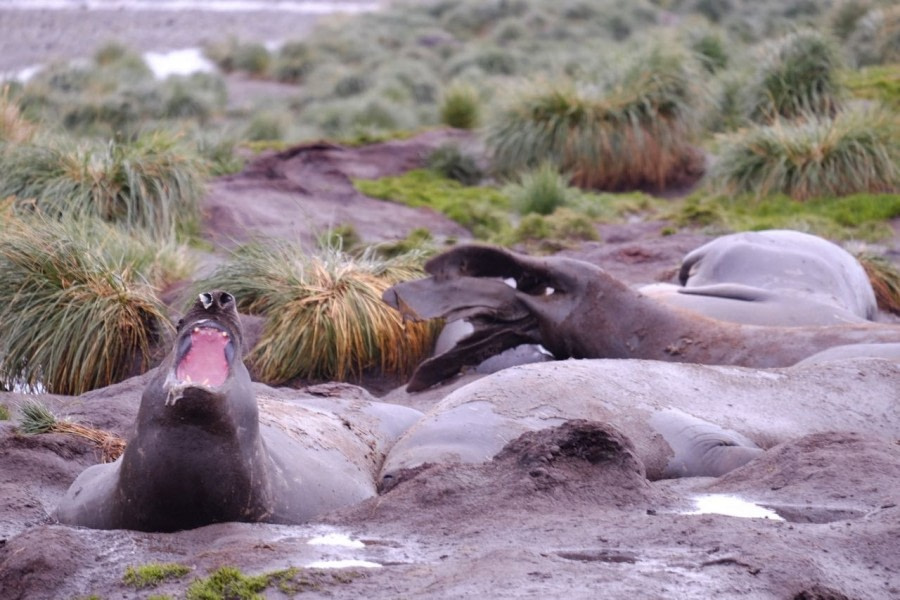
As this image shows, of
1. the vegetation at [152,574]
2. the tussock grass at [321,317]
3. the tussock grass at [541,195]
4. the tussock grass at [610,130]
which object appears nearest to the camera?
the vegetation at [152,574]

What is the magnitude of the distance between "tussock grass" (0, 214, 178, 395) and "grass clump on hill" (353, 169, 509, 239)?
5537 millimetres

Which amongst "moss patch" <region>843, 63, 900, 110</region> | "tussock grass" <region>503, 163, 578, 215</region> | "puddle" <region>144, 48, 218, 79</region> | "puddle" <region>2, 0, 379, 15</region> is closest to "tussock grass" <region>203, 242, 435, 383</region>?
"tussock grass" <region>503, 163, 578, 215</region>

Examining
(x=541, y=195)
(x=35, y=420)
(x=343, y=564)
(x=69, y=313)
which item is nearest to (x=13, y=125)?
(x=541, y=195)

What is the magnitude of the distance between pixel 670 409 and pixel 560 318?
1.54m

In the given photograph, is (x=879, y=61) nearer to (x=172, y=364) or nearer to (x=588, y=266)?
(x=588, y=266)

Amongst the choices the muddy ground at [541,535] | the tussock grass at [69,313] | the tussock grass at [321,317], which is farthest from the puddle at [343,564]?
the tussock grass at [69,313]

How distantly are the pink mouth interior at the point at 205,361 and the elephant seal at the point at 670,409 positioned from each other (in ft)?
3.95

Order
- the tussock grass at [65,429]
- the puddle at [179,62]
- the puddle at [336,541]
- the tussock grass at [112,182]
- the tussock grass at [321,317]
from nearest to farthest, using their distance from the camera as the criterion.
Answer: the puddle at [336,541] → the tussock grass at [65,429] → the tussock grass at [321,317] → the tussock grass at [112,182] → the puddle at [179,62]

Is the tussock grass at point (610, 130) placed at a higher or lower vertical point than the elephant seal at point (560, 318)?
lower

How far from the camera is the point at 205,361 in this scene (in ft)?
15.3

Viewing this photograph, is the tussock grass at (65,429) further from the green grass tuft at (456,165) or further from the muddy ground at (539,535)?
the green grass tuft at (456,165)

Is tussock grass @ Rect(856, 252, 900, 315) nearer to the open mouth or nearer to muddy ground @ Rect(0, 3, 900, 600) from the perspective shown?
muddy ground @ Rect(0, 3, 900, 600)

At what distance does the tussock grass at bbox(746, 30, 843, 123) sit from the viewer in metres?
18.5

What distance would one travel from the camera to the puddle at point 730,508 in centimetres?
493
